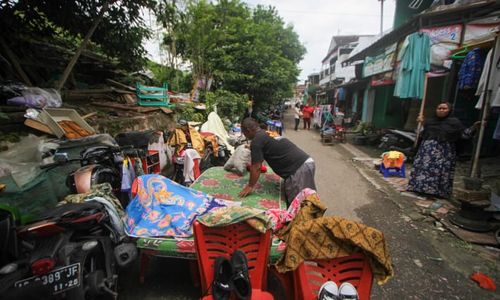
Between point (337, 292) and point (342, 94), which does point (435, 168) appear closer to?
point (337, 292)

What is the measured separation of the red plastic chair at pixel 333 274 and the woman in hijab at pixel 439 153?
367cm

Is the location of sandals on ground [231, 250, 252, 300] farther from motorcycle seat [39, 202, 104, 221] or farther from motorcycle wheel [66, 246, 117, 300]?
motorcycle seat [39, 202, 104, 221]

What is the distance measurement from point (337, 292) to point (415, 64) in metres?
7.02

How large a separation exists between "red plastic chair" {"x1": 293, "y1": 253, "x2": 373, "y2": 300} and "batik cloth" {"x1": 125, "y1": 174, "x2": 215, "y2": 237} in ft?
3.67

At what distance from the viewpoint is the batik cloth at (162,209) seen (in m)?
2.34

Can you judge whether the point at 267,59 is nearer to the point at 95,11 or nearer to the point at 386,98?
the point at 386,98

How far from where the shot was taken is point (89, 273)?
5.96 feet

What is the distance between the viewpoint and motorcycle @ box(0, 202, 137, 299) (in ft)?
5.10

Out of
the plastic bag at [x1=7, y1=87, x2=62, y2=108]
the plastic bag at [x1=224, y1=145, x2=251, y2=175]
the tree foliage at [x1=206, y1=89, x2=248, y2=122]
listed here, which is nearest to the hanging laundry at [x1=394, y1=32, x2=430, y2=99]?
the plastic bag at [x1=224, y1=145, x2=251, y2=175]

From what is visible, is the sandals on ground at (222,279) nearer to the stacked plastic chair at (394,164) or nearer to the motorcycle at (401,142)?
the stacked plastic chair at (394,164)

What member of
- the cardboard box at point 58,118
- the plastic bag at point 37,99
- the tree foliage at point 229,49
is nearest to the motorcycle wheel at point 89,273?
the cardboard box at point 58,118

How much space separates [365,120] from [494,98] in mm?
8576

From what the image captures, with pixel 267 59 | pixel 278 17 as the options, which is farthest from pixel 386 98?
pixel 278 17

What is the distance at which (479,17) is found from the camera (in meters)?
6.14
